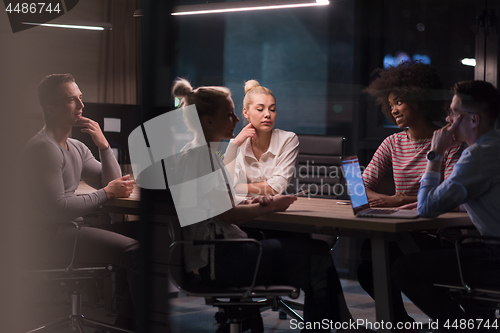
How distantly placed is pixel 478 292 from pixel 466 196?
1.17 ft

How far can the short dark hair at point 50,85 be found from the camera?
6.48 feet

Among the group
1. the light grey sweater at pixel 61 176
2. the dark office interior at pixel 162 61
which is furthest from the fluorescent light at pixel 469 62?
the light grey sweater at pixel 61 176

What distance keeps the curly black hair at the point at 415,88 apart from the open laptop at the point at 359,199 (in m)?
0.42

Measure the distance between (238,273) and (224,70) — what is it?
1116 millimetres

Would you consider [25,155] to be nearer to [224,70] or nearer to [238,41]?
[224,70]

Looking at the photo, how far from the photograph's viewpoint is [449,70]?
7.38 ft

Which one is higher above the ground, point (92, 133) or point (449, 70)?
point (449, 70)

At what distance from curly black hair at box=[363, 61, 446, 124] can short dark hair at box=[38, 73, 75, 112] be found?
1.57m

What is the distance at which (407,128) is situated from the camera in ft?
8.07

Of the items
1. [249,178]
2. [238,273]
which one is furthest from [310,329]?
[249,178]

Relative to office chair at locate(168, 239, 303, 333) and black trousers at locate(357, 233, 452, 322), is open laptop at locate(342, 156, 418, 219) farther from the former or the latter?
office chair at locate(168, 239, 303, 333)

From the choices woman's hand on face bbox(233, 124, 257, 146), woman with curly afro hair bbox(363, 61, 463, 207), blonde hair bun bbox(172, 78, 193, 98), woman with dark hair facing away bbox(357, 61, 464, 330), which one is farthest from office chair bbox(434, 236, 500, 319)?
woman's hand on face bbox(233, 124, 257, 146)

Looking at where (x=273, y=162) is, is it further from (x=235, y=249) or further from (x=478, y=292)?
(x=478, y=292)

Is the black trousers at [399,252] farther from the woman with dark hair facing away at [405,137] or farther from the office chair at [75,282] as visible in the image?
the office chair at [75,282]
